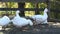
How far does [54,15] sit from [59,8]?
0.24 metres

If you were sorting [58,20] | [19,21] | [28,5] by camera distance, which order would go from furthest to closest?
[28,5], [58,20], [19,21]

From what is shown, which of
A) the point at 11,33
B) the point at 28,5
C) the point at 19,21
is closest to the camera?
the point at 11,33

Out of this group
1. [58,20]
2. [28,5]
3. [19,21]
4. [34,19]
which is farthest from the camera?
[28,5]

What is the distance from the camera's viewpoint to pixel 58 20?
5246 mm

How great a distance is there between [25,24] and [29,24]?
17 centimetres

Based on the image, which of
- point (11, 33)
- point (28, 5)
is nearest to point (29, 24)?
point (11, 33)

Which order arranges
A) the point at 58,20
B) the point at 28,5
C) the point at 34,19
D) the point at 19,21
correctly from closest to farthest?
the point at 19,21
the point at 34,19
the point at 58,20
the point at 28,5

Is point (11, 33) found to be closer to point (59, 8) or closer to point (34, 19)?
point (34, 19)

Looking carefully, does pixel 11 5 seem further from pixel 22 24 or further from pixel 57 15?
pixel 22 24

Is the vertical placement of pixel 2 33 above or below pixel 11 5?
below

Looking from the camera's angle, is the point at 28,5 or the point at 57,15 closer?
the point at 57,15

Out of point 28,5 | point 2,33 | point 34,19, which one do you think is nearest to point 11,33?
point 2,33

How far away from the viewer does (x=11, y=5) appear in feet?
23.2

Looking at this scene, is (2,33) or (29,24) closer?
(2,33)
